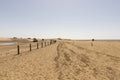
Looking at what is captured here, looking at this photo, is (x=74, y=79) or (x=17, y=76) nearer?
(x=74, y=79)

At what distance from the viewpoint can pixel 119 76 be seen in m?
9.09

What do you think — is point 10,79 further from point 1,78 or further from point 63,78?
point 63,78

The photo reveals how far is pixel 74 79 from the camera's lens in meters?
8.23

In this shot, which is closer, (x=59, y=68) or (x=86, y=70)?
(x=86, y=70)

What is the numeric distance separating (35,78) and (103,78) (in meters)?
3.70

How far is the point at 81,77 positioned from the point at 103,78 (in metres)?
1.19

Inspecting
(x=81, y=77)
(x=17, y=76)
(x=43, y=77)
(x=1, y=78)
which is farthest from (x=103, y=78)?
(x=1, y=78)

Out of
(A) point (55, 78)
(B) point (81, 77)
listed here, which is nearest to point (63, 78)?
(A) point (55, 78)

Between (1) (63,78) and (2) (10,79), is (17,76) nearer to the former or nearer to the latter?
(2) (10,79)

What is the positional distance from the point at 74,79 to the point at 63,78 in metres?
0.59

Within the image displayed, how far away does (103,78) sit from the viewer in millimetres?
8547

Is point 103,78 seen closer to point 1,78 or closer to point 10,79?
point 10,79

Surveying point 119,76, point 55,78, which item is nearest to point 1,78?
point 55,78

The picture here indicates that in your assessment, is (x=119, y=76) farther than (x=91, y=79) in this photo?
Yes
